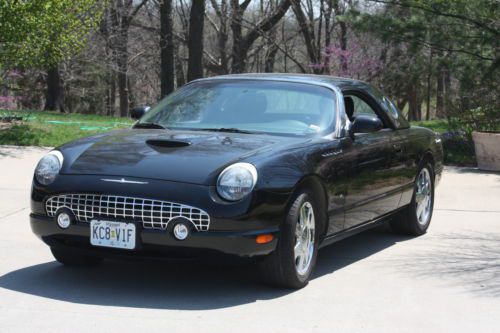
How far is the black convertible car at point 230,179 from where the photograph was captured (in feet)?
17.3

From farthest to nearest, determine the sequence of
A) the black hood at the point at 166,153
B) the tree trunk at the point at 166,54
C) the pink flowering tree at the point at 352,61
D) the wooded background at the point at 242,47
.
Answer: the pink flowering tree at the point at 352,61
the tree trunk at the point at 166,54
the wooded background at the point at 242,47
the black hood at the point at 166,153

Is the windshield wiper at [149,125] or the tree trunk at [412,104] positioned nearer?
the windshield wiper at [149,125]

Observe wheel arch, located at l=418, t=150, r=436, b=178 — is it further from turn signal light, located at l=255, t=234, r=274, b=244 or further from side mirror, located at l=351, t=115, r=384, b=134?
turn signal light, located at l=255, t=234, r=274, b=244

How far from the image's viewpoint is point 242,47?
119ft

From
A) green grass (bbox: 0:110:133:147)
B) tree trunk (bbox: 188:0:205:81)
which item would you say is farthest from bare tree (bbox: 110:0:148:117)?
green grass (bbox: 0:110:133:147)

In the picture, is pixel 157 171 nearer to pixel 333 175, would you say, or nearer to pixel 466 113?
pixel 333 175

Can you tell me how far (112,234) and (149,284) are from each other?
645mm

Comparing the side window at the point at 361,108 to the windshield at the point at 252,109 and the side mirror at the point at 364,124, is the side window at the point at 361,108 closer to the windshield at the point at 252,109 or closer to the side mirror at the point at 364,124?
the windshield at the point at 252,109

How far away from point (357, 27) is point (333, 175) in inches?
364

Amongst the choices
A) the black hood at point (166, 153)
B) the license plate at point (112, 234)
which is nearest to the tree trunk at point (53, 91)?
the black hood at point (166, 153)

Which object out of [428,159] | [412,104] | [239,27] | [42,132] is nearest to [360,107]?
[428,159]

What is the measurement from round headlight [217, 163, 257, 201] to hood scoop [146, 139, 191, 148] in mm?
583

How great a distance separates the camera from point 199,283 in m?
5.93

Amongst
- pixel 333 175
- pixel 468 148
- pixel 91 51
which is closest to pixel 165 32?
pixel 91 51
